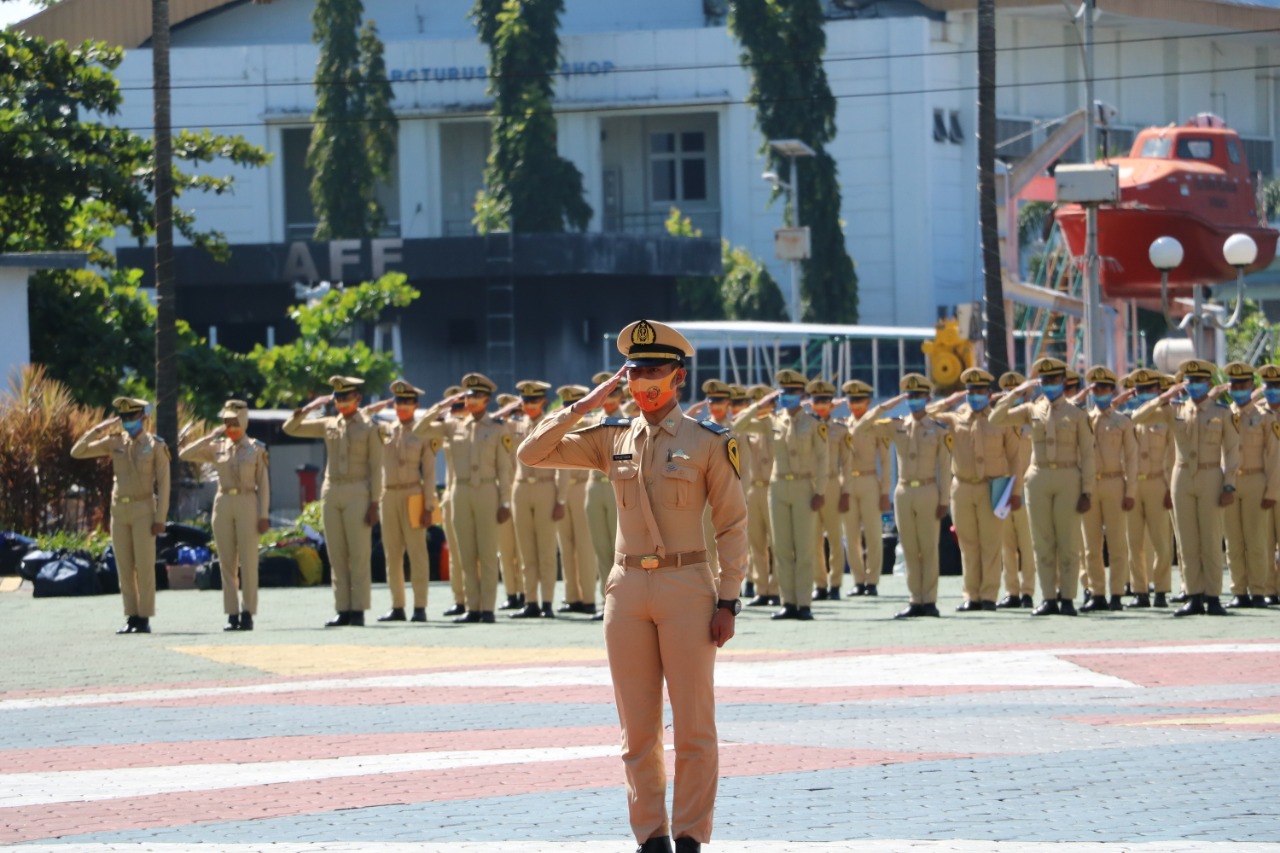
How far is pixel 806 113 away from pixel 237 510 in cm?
3672

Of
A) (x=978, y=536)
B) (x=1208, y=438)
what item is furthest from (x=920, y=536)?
(x=1208, y=438)

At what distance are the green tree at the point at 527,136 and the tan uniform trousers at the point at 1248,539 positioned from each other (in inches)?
1473

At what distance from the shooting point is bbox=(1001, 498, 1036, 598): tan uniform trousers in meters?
19.0

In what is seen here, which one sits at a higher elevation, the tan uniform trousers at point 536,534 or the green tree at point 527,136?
the green tree at point 527,136

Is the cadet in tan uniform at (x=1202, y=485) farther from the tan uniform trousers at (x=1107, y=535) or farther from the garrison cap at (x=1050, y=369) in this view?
the garrison cap at (x=1050, y=369)

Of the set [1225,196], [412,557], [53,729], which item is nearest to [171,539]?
[412,557]

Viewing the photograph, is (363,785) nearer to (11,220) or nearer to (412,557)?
(412,557)

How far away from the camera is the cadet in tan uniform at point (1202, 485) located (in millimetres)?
17297

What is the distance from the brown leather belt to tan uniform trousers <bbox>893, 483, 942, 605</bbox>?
1025 centimetres

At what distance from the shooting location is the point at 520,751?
396 inches

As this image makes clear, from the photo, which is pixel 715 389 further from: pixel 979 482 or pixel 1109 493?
pixel 1109 493

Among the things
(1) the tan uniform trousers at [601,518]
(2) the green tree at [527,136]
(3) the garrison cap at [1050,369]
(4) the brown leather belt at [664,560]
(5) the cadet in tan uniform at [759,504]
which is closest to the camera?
(4) the brown leather belt at [664,560]

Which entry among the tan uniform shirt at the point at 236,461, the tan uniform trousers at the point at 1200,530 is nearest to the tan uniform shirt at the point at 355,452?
the tan uniform shirt at the point at 236,461

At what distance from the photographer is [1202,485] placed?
17.4 m
